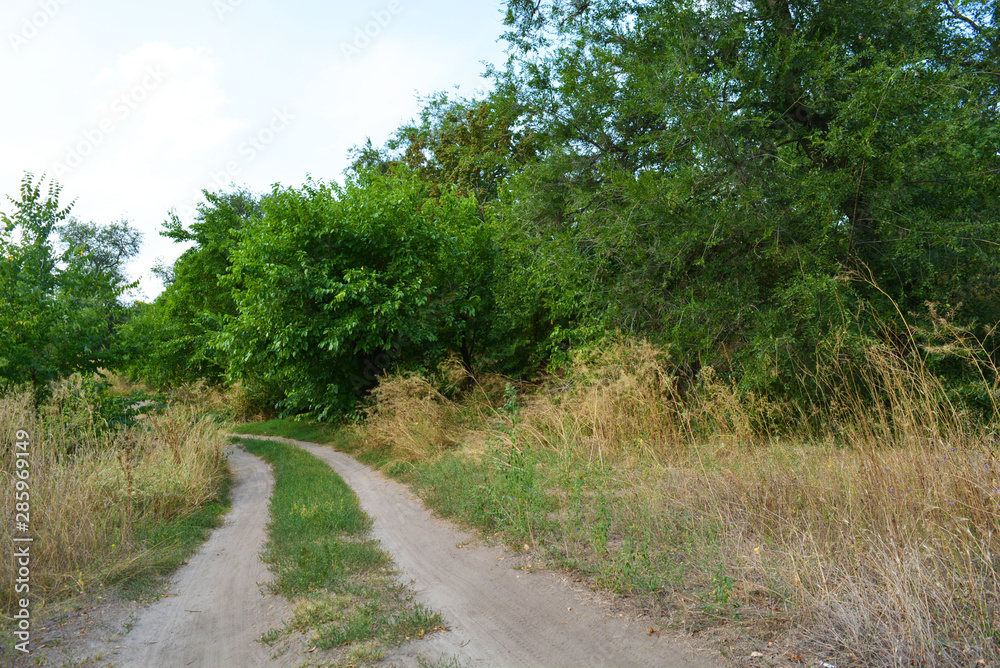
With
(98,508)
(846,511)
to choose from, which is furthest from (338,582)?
(846,511)

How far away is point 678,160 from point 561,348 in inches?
226

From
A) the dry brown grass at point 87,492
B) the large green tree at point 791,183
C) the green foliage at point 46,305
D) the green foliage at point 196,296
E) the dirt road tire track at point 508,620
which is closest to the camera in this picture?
the dirt road tire track at point 508,620

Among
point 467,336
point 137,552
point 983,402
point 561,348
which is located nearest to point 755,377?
point 983,402

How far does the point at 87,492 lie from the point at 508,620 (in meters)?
5.02

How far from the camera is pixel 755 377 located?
7770mm

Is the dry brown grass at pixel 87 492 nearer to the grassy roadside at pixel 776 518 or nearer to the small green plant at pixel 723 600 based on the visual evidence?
the grassy roadside at pixel 776 518

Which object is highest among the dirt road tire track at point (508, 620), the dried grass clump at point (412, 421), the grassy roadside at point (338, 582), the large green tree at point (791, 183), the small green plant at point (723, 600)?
the large green tree at point (791, 183)

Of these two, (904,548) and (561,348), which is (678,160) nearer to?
(561,348)

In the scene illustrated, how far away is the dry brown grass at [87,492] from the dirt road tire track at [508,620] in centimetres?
293

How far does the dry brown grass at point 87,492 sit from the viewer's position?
216 inches

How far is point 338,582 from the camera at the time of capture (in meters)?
5.27

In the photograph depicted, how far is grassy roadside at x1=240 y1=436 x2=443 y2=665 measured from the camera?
4152 mm

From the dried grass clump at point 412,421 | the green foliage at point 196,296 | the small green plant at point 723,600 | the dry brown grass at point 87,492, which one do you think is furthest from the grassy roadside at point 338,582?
the green foliage at point 196,296

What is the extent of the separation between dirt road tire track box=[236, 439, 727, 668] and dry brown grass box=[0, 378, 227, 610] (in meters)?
2.93
